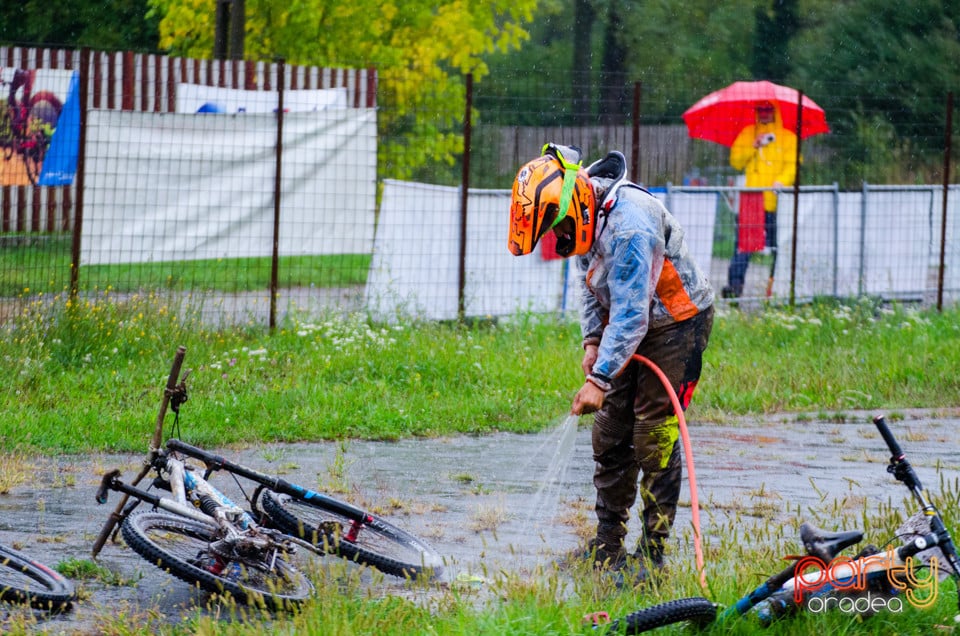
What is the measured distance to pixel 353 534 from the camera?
545cm

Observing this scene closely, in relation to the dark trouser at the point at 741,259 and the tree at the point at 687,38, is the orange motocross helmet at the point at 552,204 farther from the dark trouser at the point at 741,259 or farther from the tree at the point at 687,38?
the tree at the point at 687,38

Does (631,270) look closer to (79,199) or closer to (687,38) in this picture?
(79,199)

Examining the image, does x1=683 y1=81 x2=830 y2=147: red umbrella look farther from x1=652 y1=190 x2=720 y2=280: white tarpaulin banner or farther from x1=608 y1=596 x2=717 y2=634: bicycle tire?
x1=608 y1=596 x2=717 y2=634: bicycle tire

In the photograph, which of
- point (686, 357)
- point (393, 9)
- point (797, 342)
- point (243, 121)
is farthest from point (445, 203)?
point (393, 9)

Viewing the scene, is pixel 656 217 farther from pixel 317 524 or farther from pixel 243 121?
pixel 243 121

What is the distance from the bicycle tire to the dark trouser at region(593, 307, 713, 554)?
3.65 feet

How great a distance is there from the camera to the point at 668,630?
4340mm

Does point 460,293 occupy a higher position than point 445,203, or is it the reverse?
point 445,203

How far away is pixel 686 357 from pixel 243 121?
6.91 meters

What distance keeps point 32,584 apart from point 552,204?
257 cm

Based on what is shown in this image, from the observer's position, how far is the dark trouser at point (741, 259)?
45.9ft

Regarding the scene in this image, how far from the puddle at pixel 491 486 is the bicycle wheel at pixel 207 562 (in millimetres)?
174

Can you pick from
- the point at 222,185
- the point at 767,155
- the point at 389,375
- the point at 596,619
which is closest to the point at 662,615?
the point at 596,619

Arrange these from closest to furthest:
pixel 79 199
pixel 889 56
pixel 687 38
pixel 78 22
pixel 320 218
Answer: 1. pixel 79 199
2. pixel 320 218
3. pixel 78 22
4. pixel 889 56
5. pixel 687 38
